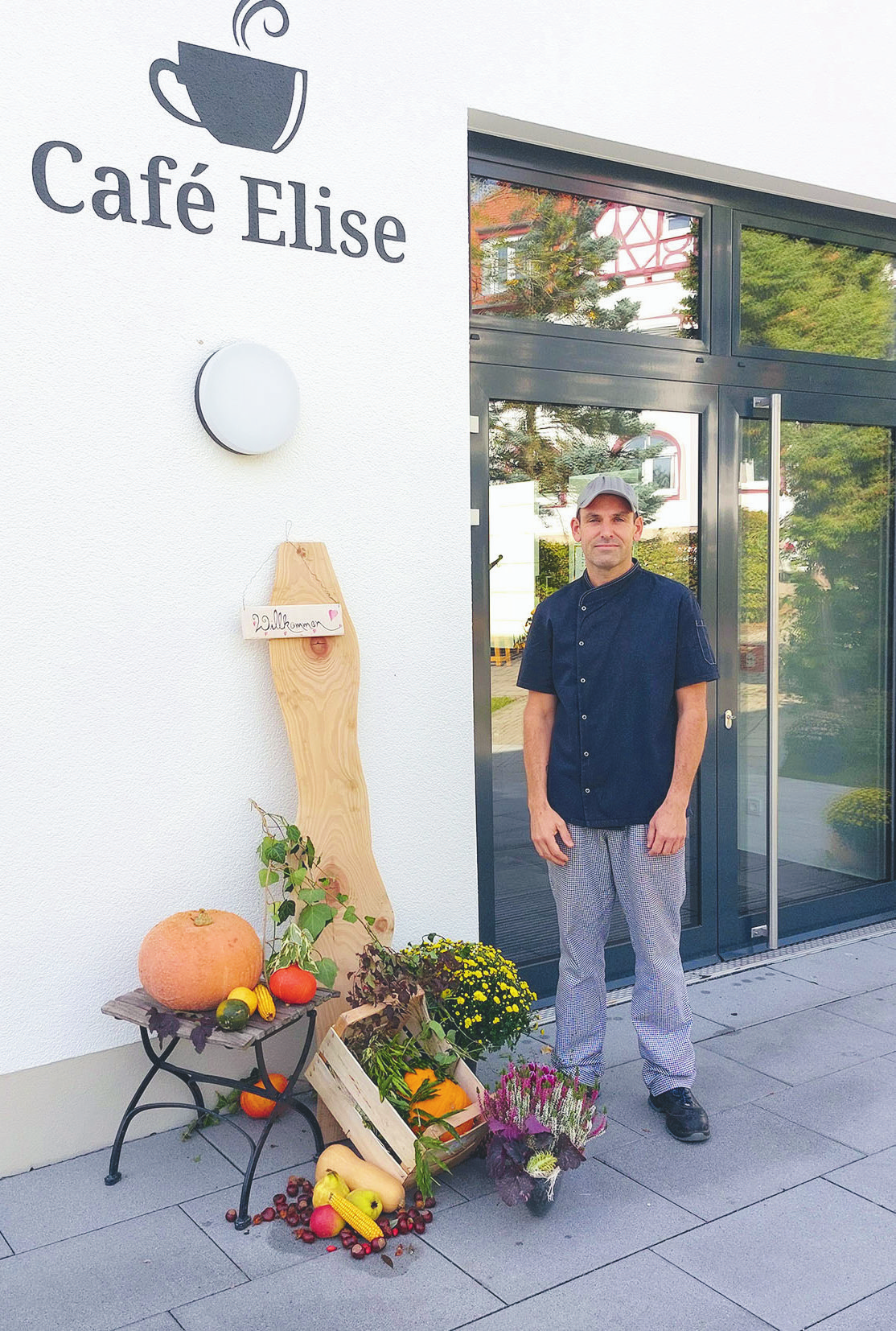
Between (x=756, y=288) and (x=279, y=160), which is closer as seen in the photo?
(x=279, y=160)

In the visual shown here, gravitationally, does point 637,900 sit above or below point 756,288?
below

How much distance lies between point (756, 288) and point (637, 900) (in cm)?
273

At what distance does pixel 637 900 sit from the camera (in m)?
3.38

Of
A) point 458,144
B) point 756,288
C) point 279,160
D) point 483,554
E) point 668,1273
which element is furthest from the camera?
point 756,288

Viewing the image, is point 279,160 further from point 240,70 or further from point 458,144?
point 458,144

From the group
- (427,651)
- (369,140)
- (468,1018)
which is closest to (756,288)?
(369,140)

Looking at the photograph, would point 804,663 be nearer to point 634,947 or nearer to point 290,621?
point 634,947

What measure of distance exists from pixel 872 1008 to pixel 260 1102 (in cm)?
228

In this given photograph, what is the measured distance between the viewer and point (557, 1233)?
284 cm

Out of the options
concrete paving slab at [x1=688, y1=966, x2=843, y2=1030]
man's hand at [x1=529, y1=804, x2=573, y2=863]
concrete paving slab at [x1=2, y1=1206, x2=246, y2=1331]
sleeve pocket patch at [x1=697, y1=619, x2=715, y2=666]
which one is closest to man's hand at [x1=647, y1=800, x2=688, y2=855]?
man's hand at [x1=529, y1=804, x2=573, y2=863]

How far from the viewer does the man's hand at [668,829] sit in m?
3.26

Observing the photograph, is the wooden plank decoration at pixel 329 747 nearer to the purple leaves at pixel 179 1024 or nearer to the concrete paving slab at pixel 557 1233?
the purple leaves at pixel 179 1024

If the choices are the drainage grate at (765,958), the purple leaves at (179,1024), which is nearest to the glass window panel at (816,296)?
the drainage grate at (765,958)

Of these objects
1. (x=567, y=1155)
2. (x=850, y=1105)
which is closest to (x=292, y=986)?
(x=567, y=1155)
